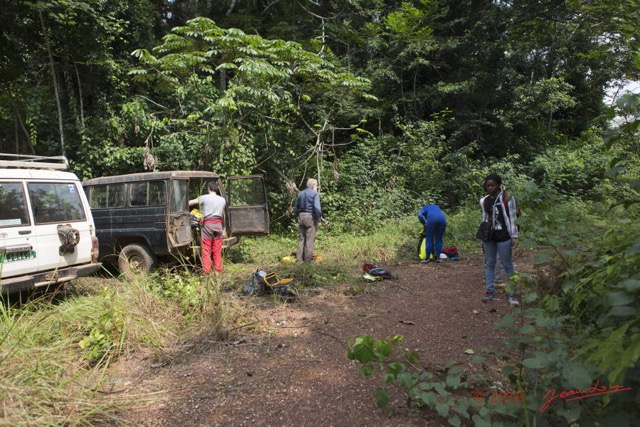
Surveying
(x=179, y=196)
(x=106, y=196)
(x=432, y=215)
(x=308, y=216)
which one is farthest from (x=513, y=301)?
(x=106, y=196)

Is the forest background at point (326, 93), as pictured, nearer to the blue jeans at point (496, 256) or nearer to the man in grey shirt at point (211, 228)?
the blue jeans at point (496, 256)

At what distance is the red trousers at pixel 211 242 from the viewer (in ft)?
20.9

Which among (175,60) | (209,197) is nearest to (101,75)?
(175,60)

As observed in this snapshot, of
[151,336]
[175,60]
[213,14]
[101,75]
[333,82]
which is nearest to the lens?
[151,336]

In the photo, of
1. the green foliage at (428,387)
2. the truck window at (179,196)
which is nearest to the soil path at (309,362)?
the green foliage at (428,387)

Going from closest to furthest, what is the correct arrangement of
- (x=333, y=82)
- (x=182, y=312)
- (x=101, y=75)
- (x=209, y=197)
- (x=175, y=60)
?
(x=182, y=312)
(x=209, y=197)
(x=175, y=60)
(x=333, y=82)
(x=101, y=75)

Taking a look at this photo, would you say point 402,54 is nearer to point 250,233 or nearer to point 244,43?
point 244,43

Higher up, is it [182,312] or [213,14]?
[213,14]

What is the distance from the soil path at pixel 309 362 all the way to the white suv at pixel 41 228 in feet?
7.70

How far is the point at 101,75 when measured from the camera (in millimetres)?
11203

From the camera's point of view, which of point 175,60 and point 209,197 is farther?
point 175,60

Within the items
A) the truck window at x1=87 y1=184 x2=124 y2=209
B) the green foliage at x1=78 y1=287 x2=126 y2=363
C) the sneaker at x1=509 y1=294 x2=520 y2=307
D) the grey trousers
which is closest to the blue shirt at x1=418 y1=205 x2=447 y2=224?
the grey trousers

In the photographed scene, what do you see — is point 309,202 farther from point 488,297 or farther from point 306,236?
point 488,297

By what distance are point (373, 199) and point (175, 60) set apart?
6431 millimetres
